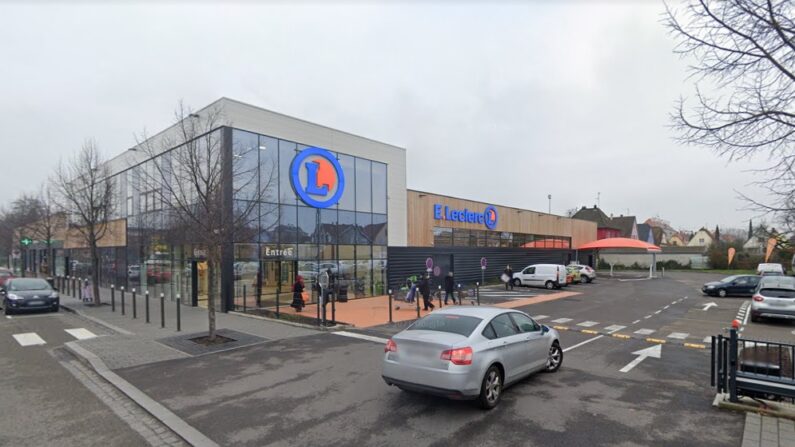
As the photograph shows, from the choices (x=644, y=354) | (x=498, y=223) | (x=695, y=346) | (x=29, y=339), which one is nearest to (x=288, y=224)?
(x=29, y=339)

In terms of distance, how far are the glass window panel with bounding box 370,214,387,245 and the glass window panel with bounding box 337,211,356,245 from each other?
147cm

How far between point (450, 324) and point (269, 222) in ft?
42.3

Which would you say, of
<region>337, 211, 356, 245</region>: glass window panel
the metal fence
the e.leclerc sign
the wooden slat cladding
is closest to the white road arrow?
the metal fence

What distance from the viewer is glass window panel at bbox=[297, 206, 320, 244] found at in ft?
61.7

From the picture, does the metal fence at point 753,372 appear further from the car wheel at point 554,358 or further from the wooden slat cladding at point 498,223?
the wooden slat cladding at point 498,223

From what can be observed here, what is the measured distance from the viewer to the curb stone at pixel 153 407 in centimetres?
508

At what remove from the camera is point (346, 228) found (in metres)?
21.0

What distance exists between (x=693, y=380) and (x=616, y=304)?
1375cm

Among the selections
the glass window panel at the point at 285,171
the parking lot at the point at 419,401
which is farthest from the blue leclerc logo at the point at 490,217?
the parking lot at the point at 419,401

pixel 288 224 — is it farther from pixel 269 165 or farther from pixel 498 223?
pixel 498 223

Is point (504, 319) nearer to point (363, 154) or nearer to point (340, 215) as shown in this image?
point (340, 215)

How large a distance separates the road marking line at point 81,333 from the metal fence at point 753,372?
47.1 ft

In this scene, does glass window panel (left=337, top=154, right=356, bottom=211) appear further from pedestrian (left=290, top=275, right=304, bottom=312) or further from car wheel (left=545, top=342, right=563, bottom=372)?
car wheel (left=545, top=342, right=563, bottom=372)

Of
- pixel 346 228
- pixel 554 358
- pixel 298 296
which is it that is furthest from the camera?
pixel 346 228
